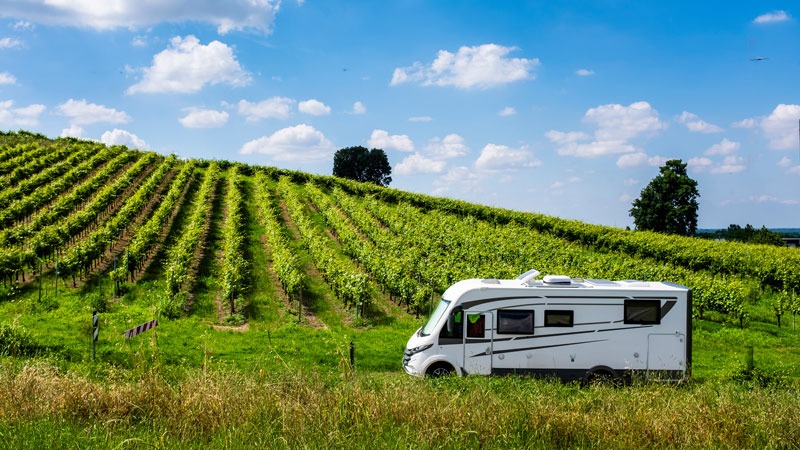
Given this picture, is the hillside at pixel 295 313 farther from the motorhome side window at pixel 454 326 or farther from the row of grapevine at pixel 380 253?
the motorhome side window at pixel 454 326

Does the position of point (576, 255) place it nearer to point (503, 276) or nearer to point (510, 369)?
point (503, 276)

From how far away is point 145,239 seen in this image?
32625mm

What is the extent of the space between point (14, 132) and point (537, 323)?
241 feet

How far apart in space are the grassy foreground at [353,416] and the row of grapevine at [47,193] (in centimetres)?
3194

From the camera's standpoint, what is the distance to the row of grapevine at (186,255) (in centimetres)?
2511

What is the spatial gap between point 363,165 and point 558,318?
8306cm

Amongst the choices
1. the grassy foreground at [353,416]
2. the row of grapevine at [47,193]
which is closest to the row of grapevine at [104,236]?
the row of grapevine at [47,193]

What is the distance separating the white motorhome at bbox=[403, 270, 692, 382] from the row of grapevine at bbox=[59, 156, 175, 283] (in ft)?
63.5

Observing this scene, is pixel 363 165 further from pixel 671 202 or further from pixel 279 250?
pixel 279 250

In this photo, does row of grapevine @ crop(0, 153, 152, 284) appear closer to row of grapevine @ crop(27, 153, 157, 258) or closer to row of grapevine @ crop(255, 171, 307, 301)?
row of grapevine @ crop(27, 153, 157, 258)

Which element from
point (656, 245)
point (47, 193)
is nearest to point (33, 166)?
point (47, 193)

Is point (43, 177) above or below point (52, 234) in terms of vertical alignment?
above

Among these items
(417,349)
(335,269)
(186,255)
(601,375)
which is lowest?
(601,375)

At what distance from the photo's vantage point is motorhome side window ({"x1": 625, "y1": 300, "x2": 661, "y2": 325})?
16.1 m
